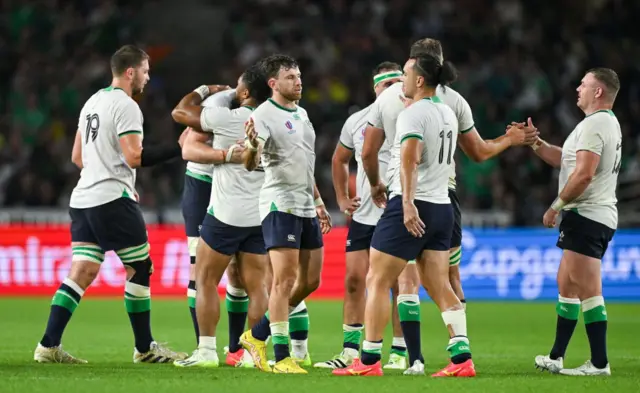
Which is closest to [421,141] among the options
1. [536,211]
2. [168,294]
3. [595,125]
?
[595,125]

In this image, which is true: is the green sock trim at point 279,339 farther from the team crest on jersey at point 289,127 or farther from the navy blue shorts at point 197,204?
the navy blue shorts at point 197,204

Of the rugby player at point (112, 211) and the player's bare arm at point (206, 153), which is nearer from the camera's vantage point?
the player's bare arm at point (206, 153)

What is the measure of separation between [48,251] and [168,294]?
2.16 m

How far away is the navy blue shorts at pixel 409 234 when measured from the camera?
9.50m

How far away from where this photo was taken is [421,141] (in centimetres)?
945

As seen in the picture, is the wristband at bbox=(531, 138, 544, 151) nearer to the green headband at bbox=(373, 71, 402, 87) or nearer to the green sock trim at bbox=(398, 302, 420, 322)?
the green headband at bbox=(373, 71, 402, 87)

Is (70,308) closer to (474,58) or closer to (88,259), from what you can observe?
(88,259)

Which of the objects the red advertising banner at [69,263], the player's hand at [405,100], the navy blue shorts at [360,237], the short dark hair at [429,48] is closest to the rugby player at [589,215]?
the short dark hair at [429,48]

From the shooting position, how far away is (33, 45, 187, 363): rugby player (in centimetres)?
1099

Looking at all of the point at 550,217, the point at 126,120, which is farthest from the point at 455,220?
the point at 126,120

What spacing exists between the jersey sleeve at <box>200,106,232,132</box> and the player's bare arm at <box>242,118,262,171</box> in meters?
0.74

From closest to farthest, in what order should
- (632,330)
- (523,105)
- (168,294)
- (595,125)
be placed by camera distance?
(595,125) < (632,330) < (168,294) < (523,105)

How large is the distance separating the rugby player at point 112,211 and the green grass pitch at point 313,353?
337 mm

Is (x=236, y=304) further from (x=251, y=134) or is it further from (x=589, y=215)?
(x=589, y=215)
